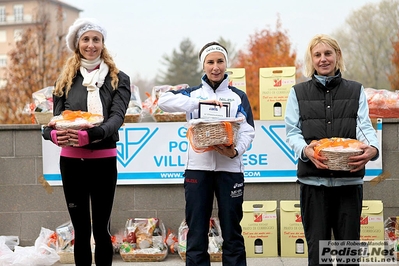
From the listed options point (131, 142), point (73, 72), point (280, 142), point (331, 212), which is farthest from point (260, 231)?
point (73, 72)

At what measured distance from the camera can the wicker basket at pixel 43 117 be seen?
18.4 feet

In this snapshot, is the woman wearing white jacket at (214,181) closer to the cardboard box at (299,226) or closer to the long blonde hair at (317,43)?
the long blonde hair at (317,43)

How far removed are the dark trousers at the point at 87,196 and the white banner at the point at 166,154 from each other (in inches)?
64.7

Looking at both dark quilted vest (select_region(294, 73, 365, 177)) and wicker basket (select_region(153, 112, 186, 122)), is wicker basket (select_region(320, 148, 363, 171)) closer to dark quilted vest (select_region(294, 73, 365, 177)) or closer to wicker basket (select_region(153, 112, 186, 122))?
dark quilted vest (select_region(294, 73, 365, 177))

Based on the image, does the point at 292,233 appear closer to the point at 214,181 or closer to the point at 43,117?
the point at 214,181

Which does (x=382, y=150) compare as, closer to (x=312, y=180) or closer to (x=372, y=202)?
(x=372, y=202)

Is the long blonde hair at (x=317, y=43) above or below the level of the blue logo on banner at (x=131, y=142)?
above

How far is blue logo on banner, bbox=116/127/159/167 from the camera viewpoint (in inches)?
220

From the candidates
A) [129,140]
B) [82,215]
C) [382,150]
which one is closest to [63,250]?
[129,140]

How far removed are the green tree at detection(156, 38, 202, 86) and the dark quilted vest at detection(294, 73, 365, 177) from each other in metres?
51.3

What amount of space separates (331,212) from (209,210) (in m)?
0.79

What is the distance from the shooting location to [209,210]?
3.93m

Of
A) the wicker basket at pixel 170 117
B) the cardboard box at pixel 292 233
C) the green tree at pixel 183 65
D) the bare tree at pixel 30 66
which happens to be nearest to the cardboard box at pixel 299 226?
the cardboard box at pixel 292 233

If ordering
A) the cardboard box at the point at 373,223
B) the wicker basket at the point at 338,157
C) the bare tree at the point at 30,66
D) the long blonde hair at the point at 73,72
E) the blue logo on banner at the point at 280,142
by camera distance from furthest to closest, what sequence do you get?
1. the bare tree at the point at 30,66
2. the blue logo on banner at the point at 280,142
3. the cardboard box at the point at 373,223
4. the long blonde hair at the point at 73,72
5. the wicker basket at the point at 338,157
